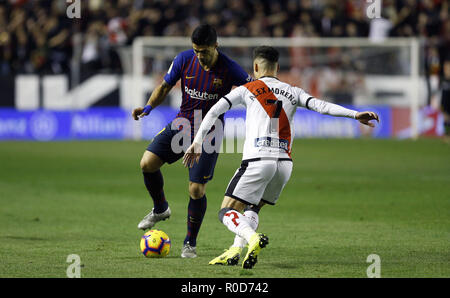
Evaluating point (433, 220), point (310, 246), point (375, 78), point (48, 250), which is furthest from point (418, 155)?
point (48, 250)

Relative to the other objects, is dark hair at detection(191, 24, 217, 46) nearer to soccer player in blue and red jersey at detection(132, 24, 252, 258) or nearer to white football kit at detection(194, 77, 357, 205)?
soccer player in blue and red jersey at detection(132, 24, 252, 258)

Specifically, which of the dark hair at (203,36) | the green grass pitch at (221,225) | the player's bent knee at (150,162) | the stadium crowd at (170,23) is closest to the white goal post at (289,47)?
the stadium crowd at (170,23)

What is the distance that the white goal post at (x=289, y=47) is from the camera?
25.4 metres

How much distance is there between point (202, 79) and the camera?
8.27m

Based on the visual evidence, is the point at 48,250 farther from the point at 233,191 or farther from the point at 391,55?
the point at 391,55

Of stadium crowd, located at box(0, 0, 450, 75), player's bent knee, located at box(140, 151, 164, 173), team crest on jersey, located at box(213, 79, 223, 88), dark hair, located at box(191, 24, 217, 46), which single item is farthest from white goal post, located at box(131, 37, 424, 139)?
dark hair, located at box(191, 24, 217, 46)

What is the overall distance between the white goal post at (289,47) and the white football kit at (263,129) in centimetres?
1790

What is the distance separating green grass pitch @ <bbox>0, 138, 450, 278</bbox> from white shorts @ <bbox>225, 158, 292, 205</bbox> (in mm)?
652

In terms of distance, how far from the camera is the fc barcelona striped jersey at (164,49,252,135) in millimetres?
8266

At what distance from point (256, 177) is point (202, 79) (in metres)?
1.52

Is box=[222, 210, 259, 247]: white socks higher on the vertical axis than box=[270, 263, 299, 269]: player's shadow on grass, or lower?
higher

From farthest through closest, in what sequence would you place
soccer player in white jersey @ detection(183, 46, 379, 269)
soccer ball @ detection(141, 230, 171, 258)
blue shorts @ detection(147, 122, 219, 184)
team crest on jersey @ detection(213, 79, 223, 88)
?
team crest on jersey @ detection(213, 79, 223, 88), blue shorts @ detection(147, 122, 219, 184), soccer ball @ detection(141, 230, 171, 258), soccer player in white jersey @ detection(183, 46, 379, 269)

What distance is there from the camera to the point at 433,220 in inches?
418
